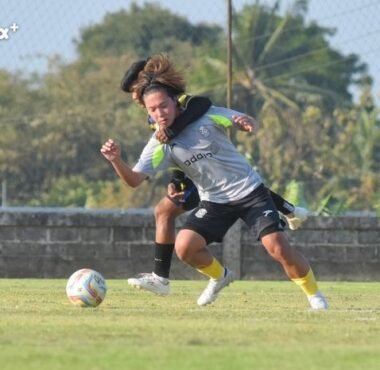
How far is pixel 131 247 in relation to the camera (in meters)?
22.3

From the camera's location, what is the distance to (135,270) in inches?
874

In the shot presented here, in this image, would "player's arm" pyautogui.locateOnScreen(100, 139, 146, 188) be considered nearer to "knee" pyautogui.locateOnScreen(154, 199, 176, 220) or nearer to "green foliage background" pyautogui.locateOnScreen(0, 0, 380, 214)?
"knee" pyautogui.locateOnScreen(154, 199, 176, 220)

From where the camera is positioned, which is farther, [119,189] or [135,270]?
[119,189]

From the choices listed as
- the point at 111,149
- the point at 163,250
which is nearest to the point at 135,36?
the point at 163,250

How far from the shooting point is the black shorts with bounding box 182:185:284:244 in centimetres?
1255

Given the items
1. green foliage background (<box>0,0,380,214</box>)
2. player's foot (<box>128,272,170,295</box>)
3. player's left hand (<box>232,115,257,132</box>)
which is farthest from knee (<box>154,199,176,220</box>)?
green foliage background (<box>0,0,380,214</box>)

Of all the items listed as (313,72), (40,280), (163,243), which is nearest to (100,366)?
(163,243)

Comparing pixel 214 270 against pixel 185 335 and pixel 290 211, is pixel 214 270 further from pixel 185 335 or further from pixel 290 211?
pixel 185 335

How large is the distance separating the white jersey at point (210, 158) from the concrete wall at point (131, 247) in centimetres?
943

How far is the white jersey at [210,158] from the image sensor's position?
41.6 feet

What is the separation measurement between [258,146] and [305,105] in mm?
6442

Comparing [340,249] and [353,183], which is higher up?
[340,249]

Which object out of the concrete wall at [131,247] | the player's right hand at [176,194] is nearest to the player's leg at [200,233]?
the player's right hand at [176,194]

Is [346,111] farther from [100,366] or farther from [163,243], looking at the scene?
[100,366]
